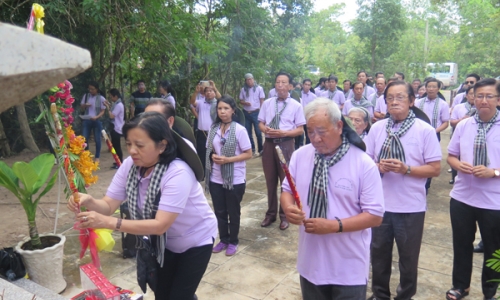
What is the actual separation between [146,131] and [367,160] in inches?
47.9

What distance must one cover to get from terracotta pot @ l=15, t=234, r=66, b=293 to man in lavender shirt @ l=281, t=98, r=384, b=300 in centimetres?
232

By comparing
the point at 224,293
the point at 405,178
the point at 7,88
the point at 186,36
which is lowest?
the point at 224,293

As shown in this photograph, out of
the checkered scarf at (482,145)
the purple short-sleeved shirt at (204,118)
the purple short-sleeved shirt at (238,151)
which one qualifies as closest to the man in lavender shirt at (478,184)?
the checkered scarf at (482,145)

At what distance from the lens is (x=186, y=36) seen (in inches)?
281

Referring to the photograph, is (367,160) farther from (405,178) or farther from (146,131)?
(146,131)

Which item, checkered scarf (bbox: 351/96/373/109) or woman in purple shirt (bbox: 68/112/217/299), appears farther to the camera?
checkered scarf (bbox: 351/96/373/109)

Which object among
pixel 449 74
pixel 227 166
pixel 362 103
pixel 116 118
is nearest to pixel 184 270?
pixel 227 166

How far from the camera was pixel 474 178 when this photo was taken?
332cm

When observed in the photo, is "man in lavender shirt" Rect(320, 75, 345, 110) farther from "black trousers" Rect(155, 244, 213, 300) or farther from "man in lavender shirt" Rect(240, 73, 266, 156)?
"black trousers" Rect(155, 244, 213, 300)

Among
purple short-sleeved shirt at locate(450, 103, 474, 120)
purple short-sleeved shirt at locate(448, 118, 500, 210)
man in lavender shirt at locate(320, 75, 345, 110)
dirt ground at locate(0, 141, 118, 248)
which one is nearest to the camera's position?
purple short-sleeved shirt at locate(448, 118, 500, 210)

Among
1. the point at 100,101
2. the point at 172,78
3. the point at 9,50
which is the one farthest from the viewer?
the point at 172,78

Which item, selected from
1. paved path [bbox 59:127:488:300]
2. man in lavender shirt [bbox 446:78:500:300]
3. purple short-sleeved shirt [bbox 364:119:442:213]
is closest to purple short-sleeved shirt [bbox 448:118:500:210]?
man in lavender shirt [bbox 446:78:500:300]

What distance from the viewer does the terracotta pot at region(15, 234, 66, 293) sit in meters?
3.49

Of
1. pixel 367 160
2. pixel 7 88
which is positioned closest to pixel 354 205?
pixel 367 160
